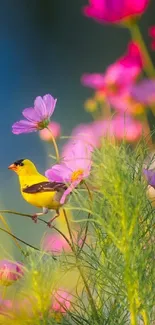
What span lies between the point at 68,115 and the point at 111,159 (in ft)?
2.01

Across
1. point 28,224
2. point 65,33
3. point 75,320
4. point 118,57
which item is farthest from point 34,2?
point 75,320

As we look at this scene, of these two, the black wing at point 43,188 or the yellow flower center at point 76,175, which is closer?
the yellow flower center at point 76,175

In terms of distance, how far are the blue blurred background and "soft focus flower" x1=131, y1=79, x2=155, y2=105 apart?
4.3 inches

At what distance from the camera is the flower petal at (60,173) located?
2.98 ft

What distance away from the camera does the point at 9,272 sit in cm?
97

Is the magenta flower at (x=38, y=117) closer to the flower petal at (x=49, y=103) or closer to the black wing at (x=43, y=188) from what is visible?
Answer: the flower petal at (x=49, y=103)

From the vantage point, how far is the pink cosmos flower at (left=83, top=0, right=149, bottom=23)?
4.10 feet

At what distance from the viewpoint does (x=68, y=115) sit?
1.40 metres

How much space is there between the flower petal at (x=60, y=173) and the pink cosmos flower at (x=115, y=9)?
0.46m

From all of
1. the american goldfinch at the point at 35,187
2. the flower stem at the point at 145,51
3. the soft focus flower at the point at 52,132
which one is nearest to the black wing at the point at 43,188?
the american goldfinch at the point at 35,187

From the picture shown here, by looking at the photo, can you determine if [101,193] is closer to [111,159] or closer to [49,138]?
[111,159]

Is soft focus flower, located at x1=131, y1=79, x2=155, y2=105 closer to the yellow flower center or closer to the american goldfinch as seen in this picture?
the american goldfinch

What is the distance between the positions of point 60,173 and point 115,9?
1.59 feet

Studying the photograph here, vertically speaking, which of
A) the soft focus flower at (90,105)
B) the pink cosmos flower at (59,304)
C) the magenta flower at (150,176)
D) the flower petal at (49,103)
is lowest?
the pink cosmos flower at (59,304)
